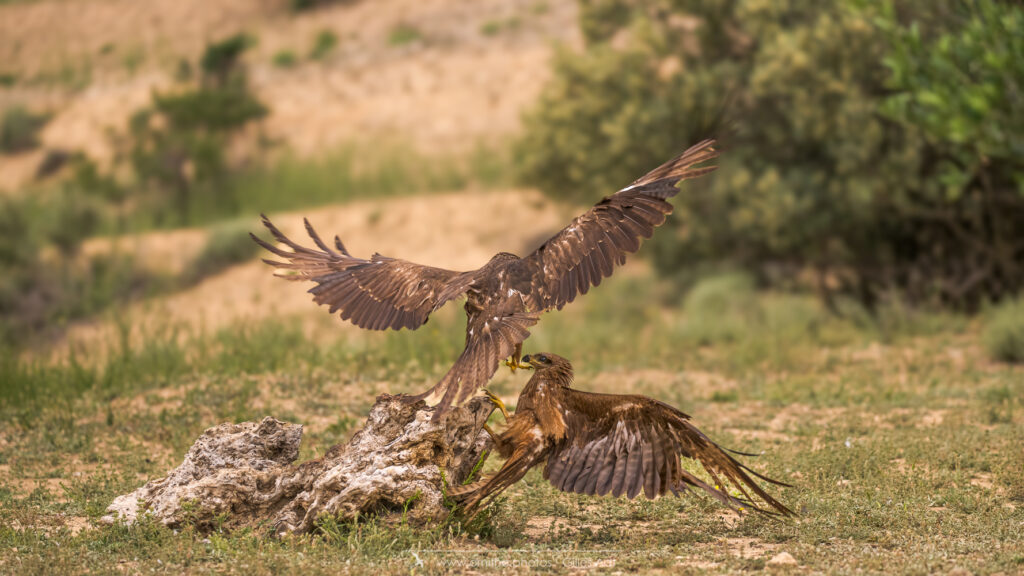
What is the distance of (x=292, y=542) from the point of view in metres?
5.09

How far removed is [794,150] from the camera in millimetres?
14883

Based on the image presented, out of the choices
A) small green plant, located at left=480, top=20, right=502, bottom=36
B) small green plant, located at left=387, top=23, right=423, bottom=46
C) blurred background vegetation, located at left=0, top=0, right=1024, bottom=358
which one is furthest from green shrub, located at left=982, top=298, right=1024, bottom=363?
small green plant, located at left=387, top=23, right=423, bottom=46

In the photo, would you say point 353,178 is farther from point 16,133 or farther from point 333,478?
point 333,478

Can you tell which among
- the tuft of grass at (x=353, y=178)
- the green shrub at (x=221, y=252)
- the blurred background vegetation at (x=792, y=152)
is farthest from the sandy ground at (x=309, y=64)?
the blurred background vegetation at (x=792, y=152)

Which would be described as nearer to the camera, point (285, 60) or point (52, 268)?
point (52, 268)

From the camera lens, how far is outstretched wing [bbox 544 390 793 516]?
521 cm

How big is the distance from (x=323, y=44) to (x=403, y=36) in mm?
1999

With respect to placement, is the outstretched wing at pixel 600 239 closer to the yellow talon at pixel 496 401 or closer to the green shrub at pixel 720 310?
the yellow talon at pixel 496 401

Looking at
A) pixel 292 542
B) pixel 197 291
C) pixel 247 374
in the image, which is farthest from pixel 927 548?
pixel 197 291

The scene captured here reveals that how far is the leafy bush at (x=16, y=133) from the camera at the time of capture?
23.9 m

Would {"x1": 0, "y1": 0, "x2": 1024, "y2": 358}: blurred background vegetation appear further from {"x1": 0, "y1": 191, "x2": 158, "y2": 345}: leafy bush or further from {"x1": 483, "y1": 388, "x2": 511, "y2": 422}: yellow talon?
{"x1": 483, "y1": 388, "x2": 511, "y2": 422}: yellow talon

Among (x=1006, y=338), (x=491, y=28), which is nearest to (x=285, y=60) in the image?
(x=491, y=28)

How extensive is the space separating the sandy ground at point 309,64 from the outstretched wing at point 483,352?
17.0 metres

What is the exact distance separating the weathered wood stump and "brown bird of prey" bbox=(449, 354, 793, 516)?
21 cm
